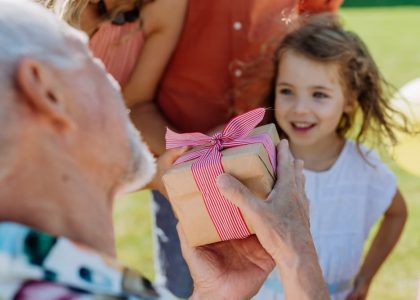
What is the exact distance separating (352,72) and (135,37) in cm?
79

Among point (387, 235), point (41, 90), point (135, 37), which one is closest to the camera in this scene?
point (41, 90)

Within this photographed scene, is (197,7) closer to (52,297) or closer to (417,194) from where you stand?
(52,297)

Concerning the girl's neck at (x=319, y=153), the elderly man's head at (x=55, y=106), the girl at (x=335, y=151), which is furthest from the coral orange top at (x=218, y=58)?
the elderly man's head at (x=55, y=106)

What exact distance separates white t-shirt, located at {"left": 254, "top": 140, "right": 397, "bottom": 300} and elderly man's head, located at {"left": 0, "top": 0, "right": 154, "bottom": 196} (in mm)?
1426

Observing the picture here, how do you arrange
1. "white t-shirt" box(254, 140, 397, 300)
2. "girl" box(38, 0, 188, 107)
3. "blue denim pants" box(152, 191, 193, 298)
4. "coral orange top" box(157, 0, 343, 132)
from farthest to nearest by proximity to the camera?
"blue denim pants" box(152, 191, 193, 298) → "white t-shirt" box(254, 140, 397, 300) → "coral orange top" box(157, 0, 343, 132) → "girl" box(38, 0, 188, 107)

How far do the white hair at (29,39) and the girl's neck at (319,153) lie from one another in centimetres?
159

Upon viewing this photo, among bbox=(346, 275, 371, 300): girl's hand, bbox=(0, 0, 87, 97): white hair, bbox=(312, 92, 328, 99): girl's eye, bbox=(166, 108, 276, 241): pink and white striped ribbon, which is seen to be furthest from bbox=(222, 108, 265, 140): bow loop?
bbox=(346, 275, 371, 300): girl's hand

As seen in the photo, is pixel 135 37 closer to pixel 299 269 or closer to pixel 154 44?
pixel 154 44

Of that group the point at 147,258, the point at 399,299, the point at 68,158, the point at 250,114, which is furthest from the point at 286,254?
the point at 147,258

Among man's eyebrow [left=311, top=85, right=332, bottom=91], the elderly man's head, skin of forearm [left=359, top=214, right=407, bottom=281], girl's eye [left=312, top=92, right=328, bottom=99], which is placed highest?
the elderly man's head

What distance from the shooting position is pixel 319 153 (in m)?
2.86

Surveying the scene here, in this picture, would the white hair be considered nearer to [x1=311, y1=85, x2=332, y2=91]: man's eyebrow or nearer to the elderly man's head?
the elderly man's head

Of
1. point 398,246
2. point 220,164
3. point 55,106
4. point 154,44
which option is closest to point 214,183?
point 220,164

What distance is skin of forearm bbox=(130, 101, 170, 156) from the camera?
265 centimetres
